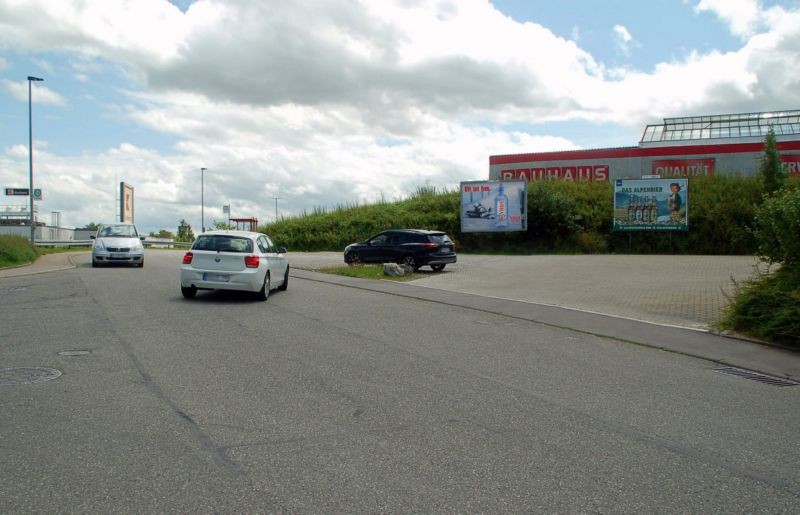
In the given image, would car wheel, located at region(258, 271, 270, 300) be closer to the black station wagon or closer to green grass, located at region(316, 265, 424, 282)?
green grass, located at region(316, 265, 424, 282)

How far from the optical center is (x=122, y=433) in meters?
5.46

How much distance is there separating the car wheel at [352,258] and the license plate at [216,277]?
479 inches

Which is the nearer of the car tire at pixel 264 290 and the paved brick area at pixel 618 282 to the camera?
the paved brick area at pixel 618 282

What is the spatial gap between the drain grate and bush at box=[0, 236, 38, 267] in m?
24.3

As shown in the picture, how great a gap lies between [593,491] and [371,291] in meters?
14.2

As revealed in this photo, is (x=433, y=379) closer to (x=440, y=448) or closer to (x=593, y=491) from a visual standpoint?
(x=440, y=448)

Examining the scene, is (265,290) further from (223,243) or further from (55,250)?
(55,250)

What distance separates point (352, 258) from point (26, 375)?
19933 mm

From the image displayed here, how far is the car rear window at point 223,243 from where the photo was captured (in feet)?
50.1

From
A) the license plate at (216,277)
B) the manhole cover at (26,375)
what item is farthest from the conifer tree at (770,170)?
the manhole cover at (26,375)

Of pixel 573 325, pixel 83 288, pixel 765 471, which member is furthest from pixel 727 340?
pixel 83 288

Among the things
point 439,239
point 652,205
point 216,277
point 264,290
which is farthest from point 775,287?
point 652,205

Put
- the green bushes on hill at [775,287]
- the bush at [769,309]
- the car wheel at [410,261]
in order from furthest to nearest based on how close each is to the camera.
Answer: the car wheel at [410,261], the green bushes on hill at [775,287], the bush at [769,309]

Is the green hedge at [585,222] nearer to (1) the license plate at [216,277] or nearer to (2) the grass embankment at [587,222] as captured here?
(2) the grass embankment at [587,222]
